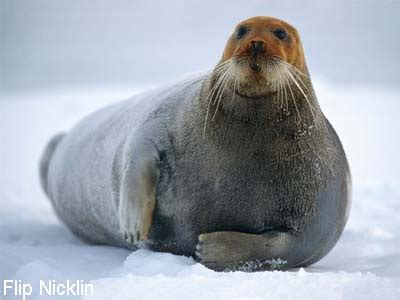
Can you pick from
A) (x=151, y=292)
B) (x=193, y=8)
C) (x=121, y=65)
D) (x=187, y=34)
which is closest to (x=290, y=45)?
(x=151, y=292)

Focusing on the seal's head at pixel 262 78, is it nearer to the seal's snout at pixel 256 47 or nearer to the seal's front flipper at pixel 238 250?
the seal's snout at pixel 256 47

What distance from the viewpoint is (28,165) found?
849cm

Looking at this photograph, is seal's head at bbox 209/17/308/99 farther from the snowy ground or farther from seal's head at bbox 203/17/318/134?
the snowy ground

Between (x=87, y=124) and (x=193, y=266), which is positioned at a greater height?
(x=87, y=124)

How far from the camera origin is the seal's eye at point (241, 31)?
3590 millimetres

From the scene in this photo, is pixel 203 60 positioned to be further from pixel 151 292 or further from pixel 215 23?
pixel 151 292

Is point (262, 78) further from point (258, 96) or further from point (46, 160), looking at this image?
point (46, 160)

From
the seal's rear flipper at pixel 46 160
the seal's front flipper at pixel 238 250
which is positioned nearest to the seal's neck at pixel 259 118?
the seal's front flipper at pixel 238 250

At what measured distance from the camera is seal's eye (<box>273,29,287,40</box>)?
3601 mm

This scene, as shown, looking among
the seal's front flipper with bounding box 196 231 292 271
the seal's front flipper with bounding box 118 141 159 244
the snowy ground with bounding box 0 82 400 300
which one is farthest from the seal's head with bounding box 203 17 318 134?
the snowy ground with bounding box 0 82 400 300

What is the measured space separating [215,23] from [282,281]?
5.02m

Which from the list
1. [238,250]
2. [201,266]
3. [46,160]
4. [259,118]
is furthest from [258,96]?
[46,160]

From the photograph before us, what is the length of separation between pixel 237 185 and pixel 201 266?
58cm

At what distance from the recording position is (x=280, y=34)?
3613mm
